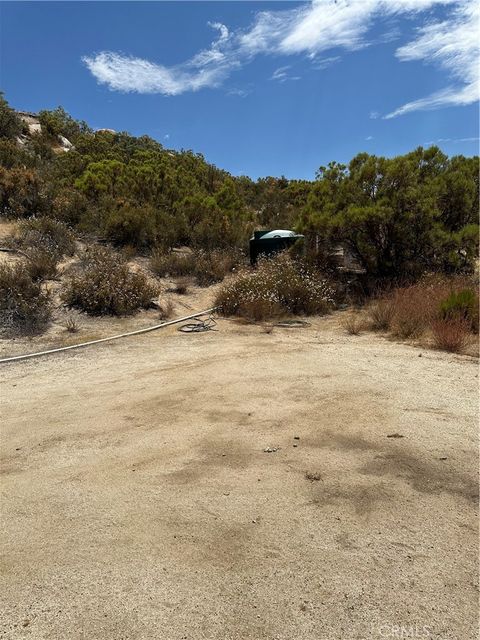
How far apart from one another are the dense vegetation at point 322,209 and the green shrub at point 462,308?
164 inches

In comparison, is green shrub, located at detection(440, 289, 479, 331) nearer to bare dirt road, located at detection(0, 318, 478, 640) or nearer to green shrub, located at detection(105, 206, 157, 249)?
bare dirt road, located at detection(0, 318, 478, 640)

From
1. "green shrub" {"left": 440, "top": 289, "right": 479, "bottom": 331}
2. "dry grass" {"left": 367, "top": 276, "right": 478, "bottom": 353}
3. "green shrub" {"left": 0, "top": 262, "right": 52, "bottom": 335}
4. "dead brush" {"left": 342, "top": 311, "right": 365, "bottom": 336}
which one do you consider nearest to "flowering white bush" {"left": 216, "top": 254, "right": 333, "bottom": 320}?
"dead brush" {"left": 342, "top": 311, "right": 365, "bottom": 336}

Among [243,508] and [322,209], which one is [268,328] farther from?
[243,508]

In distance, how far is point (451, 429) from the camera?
3.93 m

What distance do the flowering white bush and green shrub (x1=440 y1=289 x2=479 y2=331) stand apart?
9.50 ft

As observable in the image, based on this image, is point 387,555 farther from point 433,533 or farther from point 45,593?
point 45,593

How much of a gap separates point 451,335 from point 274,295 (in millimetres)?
3895

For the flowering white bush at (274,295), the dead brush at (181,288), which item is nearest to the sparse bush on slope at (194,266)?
the dead brush at (181,288)

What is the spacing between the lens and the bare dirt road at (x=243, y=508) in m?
2.11

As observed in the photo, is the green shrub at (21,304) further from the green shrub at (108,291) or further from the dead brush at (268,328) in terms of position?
the dead brush at (268,328)

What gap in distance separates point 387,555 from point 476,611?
1.49 ft

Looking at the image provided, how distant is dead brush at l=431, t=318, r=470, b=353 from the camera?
661 cm

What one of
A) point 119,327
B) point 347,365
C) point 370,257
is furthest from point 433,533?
point 370,257

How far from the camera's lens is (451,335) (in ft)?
21.9
